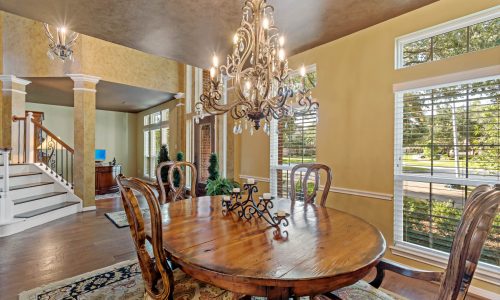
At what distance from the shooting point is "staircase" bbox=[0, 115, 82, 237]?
13.0 feet

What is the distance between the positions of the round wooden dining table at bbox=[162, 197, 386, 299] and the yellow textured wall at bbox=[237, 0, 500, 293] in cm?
125

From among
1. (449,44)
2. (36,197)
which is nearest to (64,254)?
(36,197)

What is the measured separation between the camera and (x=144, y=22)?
272 cm

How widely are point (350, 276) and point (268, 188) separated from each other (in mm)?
3125

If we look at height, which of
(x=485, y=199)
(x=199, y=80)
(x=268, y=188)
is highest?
(x=199, y=80)

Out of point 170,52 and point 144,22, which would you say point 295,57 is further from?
point 144,22

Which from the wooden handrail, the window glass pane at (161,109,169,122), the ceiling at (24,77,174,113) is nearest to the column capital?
the ceiling at (24,77,174,113)

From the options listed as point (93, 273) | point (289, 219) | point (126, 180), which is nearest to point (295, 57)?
point (289, 219)

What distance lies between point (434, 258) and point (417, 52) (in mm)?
2085

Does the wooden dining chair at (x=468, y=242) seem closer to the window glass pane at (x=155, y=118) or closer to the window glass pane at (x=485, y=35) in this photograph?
the window glass pane at (x=485, y=35)

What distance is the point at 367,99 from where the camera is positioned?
2951 mm

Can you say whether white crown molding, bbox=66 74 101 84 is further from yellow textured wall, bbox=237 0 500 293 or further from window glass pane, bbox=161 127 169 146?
yellow textured wall, bbox=237 0 500 293

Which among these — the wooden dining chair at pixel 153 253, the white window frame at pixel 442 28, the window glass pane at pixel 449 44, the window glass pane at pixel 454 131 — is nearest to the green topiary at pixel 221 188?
the window glass pane at pixel 454 131

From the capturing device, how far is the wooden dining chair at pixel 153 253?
122 cm
